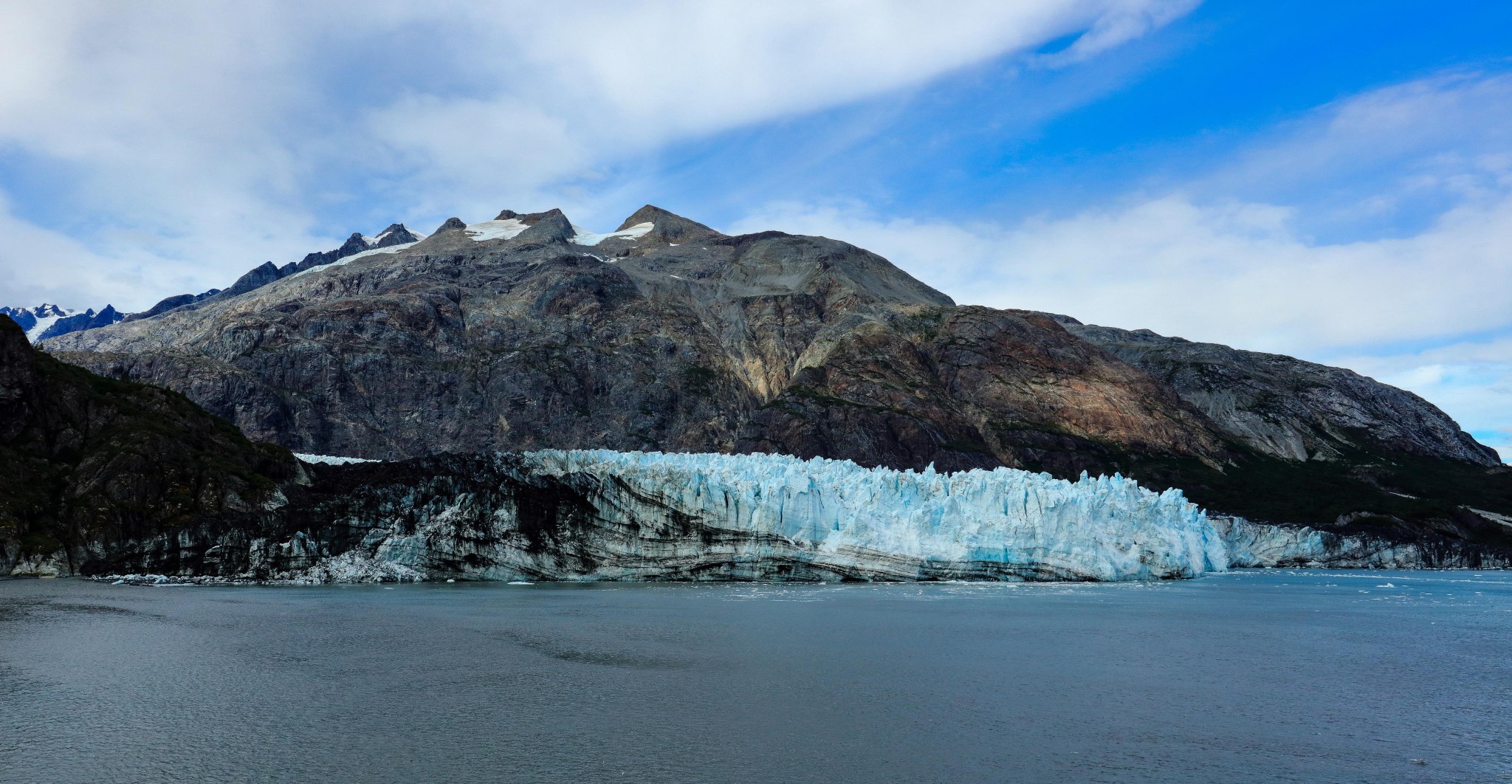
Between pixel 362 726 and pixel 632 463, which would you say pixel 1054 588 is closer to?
pixel 632 463

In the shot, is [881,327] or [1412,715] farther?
[881,327]

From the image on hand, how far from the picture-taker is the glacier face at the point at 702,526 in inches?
1970

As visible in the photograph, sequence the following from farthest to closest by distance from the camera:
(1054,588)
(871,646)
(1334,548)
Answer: (1334,548) < (1054,588) < (871,646)

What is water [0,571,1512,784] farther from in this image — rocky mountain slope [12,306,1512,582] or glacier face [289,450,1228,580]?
glacier face [289,450,1228,580]

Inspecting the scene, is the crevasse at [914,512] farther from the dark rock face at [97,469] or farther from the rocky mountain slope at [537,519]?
the dark rock face at [97,469]

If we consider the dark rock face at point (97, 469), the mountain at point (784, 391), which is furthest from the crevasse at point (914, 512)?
the mountain at point (784, 391)

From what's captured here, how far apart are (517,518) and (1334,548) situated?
87059 mm

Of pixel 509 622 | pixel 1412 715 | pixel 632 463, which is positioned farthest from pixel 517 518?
pixel 1412 715

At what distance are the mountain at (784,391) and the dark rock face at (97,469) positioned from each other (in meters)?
79.7

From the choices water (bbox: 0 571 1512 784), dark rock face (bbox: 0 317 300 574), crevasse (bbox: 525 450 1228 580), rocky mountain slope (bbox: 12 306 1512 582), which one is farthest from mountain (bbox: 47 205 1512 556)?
water (bbox: 0 571 1512 784)

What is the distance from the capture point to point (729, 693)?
21.8 meters

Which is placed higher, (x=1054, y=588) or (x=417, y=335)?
(x=417, y=335)

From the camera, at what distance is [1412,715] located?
2066 centimetres

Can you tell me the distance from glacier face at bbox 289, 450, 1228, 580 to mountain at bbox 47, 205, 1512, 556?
81.1m
